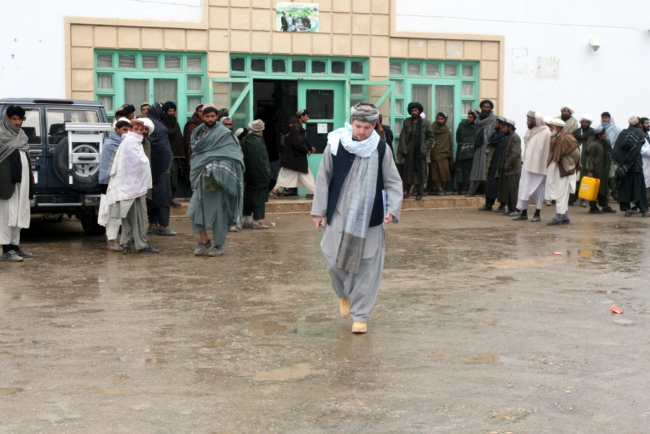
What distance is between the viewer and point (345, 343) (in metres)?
5.79

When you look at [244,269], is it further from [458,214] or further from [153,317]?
[458,214]

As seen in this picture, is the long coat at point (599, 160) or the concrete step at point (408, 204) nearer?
the concrete step at point (408, 204)

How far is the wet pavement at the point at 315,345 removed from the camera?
4305mm

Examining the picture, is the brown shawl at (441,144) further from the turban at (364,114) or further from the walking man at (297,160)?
the turban at (364,114)

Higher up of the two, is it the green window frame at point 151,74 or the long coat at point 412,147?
the green window frame at point 151,74

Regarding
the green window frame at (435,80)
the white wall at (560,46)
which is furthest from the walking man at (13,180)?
the white wall at (560,46)

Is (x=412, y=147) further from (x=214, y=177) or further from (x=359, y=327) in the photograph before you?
(x=359, y=327)

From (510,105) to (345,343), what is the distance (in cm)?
1198

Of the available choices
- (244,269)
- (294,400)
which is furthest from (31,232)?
(294,400)

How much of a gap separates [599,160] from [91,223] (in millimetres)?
8453

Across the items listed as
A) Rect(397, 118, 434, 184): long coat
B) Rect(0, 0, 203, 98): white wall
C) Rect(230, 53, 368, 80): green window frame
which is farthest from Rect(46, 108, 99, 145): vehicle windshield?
Rect(397, 118, 434, 184): long coat

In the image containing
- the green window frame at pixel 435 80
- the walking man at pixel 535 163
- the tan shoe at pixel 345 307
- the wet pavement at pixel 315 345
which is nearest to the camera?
the wet pavement at pixel 315 345

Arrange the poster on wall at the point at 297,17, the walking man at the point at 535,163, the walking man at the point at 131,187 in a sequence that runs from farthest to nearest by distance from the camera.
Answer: the poster on wall at the point at 297,17, the walking man at the point at 535,163, the walking man at the point at 131,187

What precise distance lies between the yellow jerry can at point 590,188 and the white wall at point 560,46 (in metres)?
2.94
